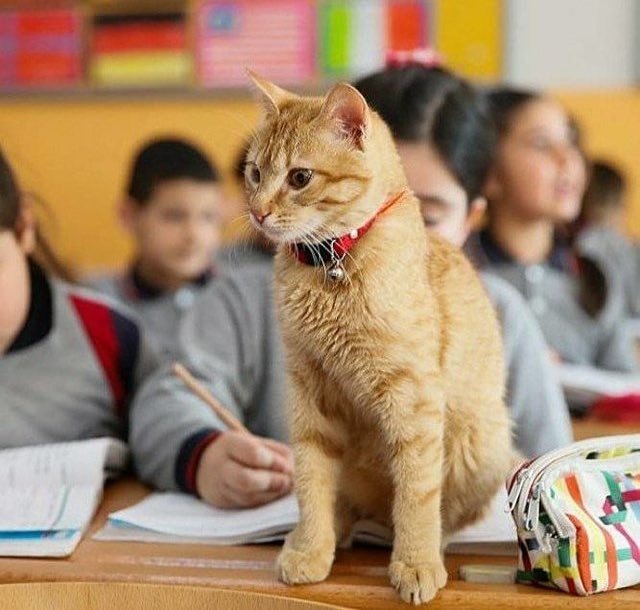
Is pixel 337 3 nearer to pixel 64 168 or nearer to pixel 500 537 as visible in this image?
pixel 64 168

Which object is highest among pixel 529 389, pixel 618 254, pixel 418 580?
pixel 418 580

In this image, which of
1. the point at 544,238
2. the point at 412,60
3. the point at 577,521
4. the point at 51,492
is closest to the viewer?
the point at 577,521

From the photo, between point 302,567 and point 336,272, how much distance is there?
26cm

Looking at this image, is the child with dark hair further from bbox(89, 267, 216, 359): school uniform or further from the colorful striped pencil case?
bbox(89, 267, 216, 359): school uniform

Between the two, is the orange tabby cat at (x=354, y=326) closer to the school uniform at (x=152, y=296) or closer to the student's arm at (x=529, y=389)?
the student's arm at (x=529, y=389)

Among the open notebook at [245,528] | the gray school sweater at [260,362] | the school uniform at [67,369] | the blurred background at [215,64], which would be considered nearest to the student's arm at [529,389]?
the gray school sweater at [260,362]

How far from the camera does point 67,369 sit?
134 cm

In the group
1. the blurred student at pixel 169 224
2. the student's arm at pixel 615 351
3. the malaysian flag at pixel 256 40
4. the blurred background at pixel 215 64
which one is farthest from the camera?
the malaysian flag at pixel 256 40

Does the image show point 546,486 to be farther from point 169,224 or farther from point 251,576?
point 169,224

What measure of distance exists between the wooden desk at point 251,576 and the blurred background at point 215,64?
250 cm

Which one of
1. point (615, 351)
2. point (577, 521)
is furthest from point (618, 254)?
point (577, 521)

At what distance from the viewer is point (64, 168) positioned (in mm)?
3742

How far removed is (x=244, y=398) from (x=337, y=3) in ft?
7.80

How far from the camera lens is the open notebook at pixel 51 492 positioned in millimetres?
998
